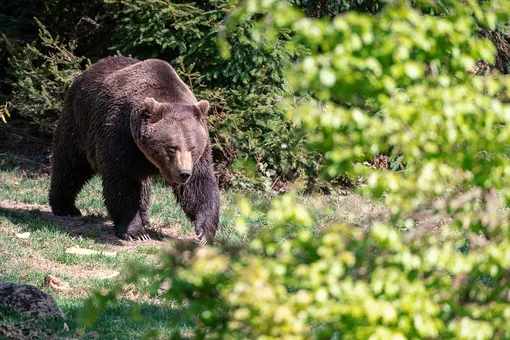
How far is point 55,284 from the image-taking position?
7.40 metres

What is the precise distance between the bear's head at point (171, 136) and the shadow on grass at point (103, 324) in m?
2.58

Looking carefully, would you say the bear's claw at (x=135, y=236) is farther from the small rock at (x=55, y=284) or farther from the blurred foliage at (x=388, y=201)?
the blurred foliage at (x=388, y=201)

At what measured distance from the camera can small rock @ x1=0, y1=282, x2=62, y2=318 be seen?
241 inches

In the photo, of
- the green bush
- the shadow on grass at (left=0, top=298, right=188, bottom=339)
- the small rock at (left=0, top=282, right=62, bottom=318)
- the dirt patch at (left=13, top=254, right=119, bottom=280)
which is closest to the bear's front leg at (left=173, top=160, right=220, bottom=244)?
the dirt patch at (left=13, top=254, right=119, bottom=280)

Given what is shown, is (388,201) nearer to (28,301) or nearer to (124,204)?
(28,301)

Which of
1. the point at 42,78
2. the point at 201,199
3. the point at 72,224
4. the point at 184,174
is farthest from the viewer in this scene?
the point at 42,78

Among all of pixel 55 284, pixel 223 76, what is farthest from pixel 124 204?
pixel 223 76

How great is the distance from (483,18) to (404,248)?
0.99 m

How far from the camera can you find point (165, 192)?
483 inches

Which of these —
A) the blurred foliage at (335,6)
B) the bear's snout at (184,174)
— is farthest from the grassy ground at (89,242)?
the blurred foliage at (335,6)

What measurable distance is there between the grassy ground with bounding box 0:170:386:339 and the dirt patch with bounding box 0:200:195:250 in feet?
0.04

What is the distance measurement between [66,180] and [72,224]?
0.72 metres

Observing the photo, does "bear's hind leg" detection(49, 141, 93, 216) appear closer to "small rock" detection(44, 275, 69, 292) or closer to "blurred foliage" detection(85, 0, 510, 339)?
"small rock" detection(44, 275, 69, 292)

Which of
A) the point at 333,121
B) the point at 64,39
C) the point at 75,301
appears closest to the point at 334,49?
the point at 333,121
